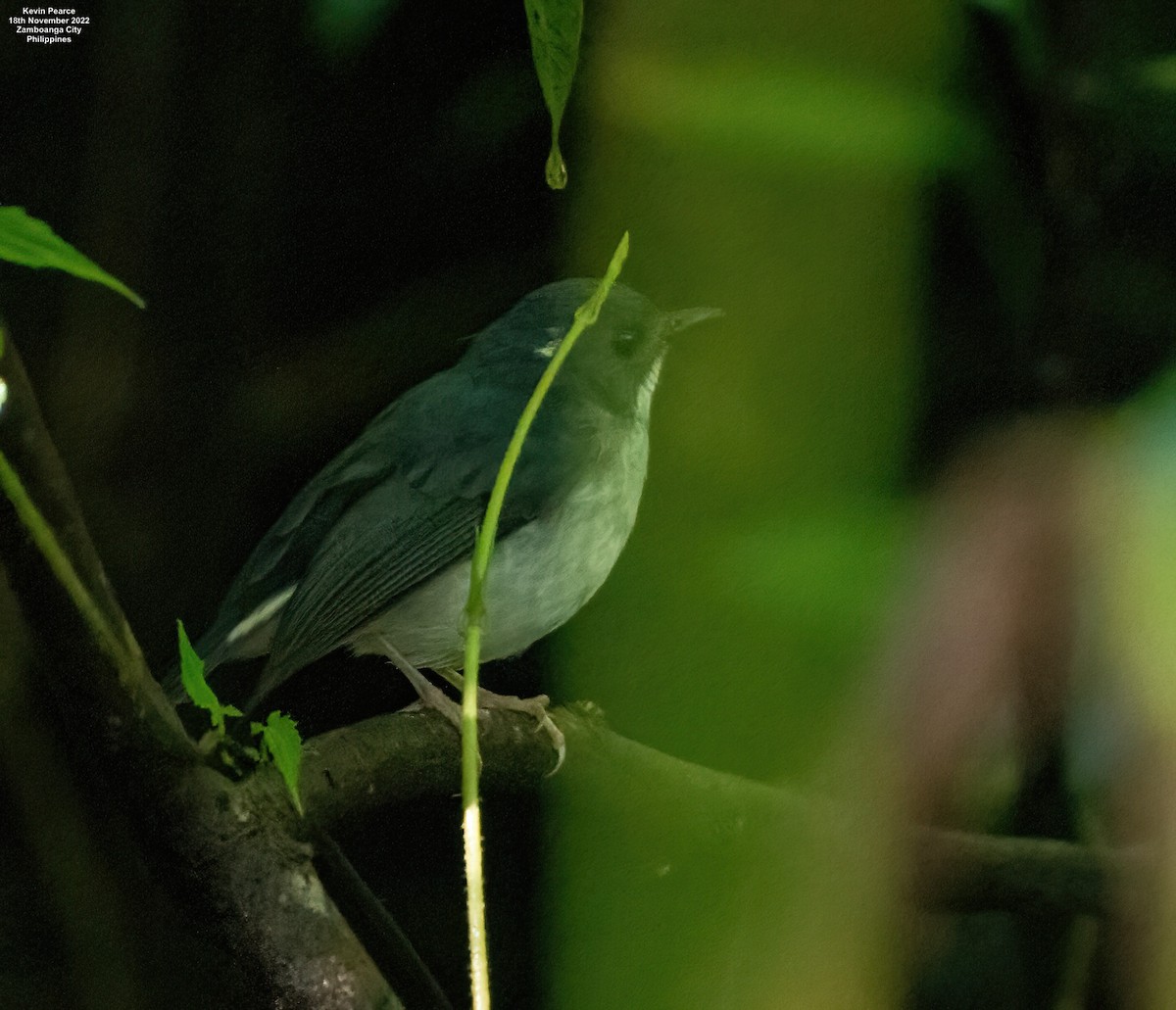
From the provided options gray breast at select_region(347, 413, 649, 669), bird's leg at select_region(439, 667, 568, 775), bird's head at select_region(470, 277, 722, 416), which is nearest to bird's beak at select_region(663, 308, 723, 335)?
bird's head at select_region(470, 277, 722, 416)

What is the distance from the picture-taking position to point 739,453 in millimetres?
1145

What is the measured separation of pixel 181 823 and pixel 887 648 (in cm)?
62

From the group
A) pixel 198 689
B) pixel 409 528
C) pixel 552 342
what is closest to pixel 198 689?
pixel 198 689

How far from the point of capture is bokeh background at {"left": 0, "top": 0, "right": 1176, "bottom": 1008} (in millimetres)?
1071

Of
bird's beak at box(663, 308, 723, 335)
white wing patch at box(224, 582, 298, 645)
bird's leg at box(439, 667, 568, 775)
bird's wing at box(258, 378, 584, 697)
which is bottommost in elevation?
bird's leg at box(439, 667, 568, 775)

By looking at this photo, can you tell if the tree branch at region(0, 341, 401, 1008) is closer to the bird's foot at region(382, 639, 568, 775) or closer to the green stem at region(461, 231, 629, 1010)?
the green stem at region(461, 231, 629, 1010)

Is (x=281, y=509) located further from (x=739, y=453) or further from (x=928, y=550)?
(x=928, y=550)

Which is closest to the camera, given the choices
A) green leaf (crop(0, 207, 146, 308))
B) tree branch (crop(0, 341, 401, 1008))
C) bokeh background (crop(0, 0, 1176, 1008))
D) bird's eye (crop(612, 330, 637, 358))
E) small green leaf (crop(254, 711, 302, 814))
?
green leaf (crop(0, 207, 146, 308))

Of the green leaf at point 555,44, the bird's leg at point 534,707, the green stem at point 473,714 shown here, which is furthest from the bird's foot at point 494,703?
the green leaf at point 555,44

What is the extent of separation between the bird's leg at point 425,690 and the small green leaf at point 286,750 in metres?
0.17

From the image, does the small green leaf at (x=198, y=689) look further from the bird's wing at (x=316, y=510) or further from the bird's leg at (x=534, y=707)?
the bird's leg at (x=534, y=707)

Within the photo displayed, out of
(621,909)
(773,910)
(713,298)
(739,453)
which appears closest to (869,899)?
(773,910)

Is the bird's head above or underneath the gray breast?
above

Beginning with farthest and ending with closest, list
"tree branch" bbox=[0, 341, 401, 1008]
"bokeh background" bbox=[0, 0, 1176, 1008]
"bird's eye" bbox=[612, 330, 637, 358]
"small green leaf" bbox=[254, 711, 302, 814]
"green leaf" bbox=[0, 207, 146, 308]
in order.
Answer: "bird's eye" bbox=[612, 330, 637, 358], "bokeh background" bbox=[0, 0, 1176, 1008], "small green leaf" bbox=[254, 711, 302, 814], "tree branch" bbox=[0, 341, 401, 1008], "green leaf" bbox=[0, 207, 146, 308]
